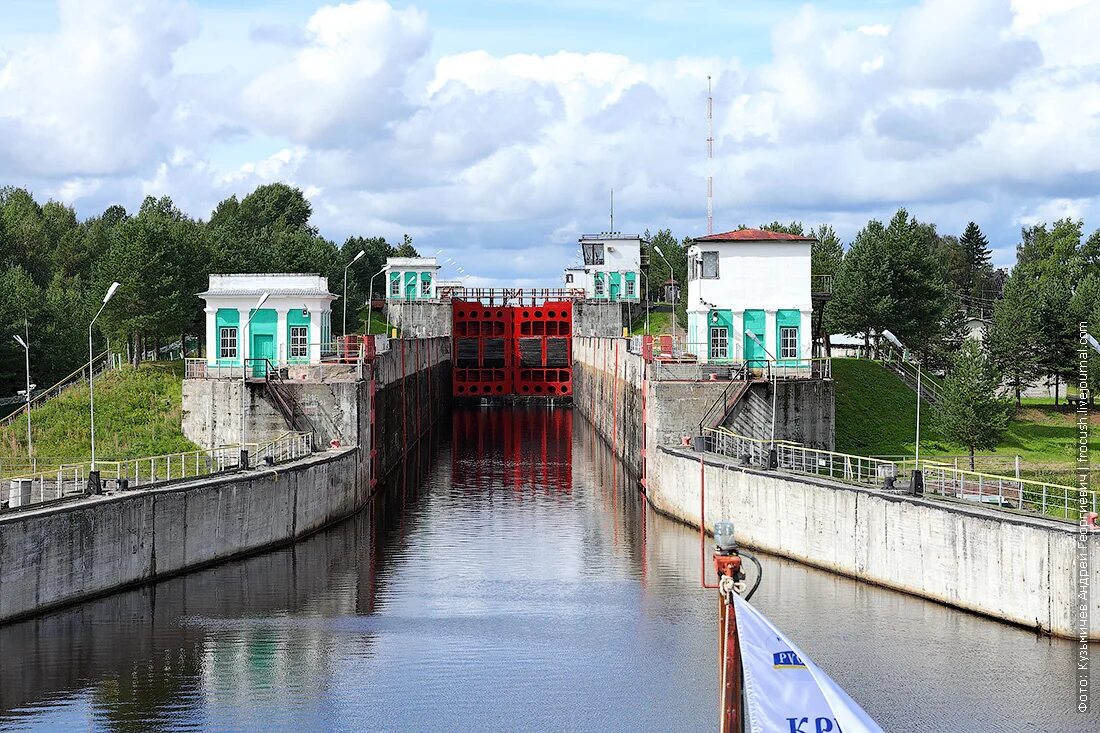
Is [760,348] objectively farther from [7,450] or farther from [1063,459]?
[7,450]

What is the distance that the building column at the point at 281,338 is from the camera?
190ft

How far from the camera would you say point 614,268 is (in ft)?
375

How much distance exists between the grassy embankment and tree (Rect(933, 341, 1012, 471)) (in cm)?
105

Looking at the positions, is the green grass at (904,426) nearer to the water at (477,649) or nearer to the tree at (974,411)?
the tree at (974,411)

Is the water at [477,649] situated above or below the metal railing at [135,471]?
below

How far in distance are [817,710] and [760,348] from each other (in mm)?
42889

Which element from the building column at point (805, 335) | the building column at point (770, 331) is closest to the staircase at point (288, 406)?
the building column at point (770, 331)

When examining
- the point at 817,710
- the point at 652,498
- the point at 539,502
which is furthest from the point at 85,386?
the point at 817,710

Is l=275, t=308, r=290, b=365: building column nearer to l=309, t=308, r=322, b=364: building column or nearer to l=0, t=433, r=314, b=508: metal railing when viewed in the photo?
l=309, t=308, r=322, b=364: building column

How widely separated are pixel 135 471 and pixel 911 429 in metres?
39.3

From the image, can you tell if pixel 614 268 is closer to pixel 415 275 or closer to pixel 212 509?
pixel 415 275

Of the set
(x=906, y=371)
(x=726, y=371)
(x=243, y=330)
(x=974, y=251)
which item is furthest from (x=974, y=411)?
(x=974, y=251)

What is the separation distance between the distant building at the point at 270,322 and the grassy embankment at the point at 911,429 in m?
23.8


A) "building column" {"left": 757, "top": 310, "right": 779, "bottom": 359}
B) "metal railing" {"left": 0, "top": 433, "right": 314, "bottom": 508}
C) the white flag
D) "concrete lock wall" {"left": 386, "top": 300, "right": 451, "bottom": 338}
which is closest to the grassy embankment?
"building column" {"left": 757, "top": 310, "right": 779, "bottom": 359}
